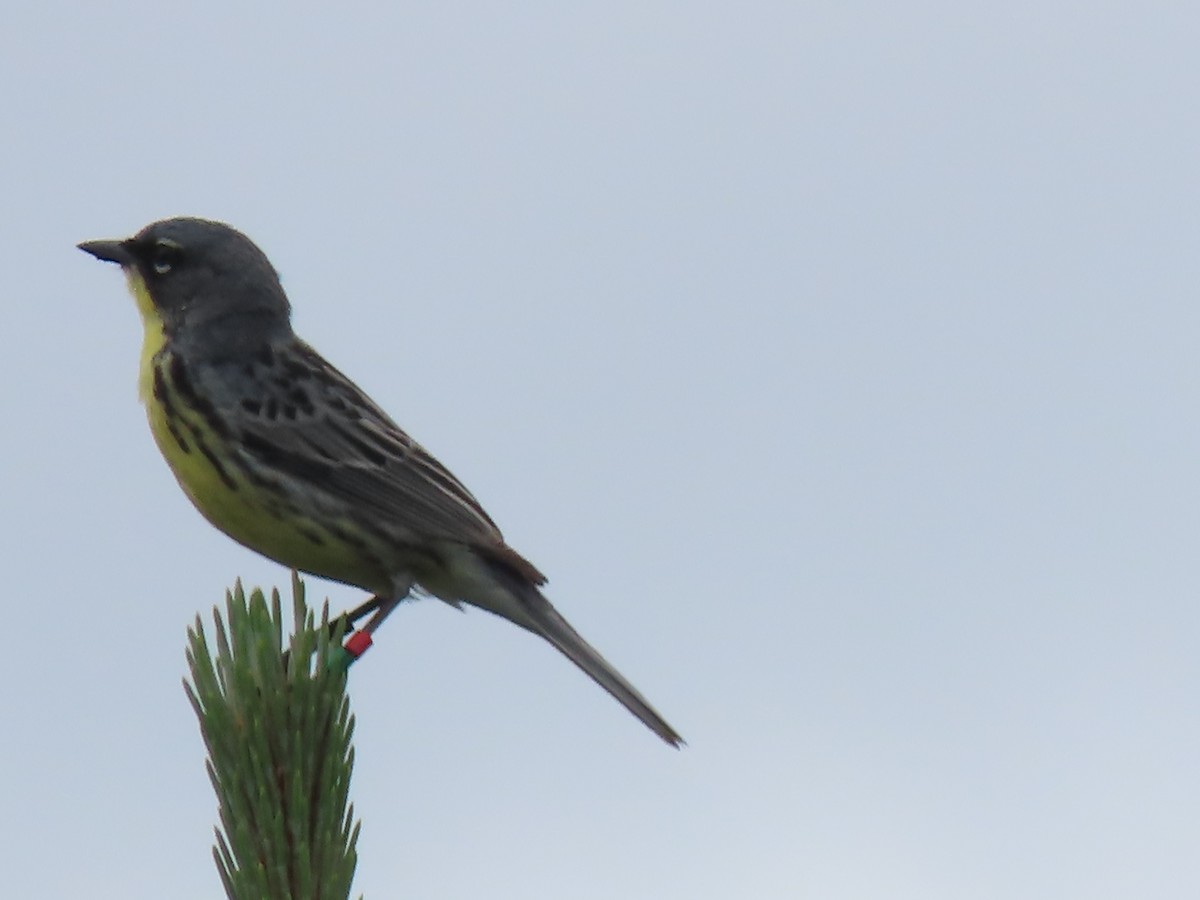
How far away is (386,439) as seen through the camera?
970 centimetres

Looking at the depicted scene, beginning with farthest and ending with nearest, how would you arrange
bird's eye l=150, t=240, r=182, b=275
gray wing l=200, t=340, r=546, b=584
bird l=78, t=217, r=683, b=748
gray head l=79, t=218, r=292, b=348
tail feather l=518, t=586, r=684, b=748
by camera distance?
bird's eye l=150, t=240, r=182, b=275
gray head l=79, t=218, r=292, b=348
gray wing l=200, t=340, r=546, b=584
bird l=78, t=217, r=683, b=748
tail feather l=518, t=586, r=684, b=748

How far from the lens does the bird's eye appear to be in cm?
1012

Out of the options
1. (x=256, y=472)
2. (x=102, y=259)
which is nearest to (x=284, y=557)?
(x=256, y=472)

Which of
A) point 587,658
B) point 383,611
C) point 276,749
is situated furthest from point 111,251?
point 276,749

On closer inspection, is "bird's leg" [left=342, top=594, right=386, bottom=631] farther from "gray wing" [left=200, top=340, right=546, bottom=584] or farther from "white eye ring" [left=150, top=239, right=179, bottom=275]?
"white eye ring" [left=150, top=239, right=179, bottom=275]

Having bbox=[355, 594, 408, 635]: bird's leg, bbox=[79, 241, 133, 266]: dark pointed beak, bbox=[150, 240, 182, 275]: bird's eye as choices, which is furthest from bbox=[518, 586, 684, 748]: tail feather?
bbox=[79, 241, 133, 266]: dark pointed beak

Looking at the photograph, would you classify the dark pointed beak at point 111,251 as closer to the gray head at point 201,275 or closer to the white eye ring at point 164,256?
the gray head at point 201,275

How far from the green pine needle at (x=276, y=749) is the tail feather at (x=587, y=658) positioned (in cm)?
262

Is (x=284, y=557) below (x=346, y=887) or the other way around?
the other way around

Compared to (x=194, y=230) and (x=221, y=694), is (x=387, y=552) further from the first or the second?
(x=221, y=694)

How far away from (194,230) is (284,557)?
233cm

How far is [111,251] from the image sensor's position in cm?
1028

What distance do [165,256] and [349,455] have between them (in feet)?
5.97

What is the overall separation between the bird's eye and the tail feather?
2.96m
